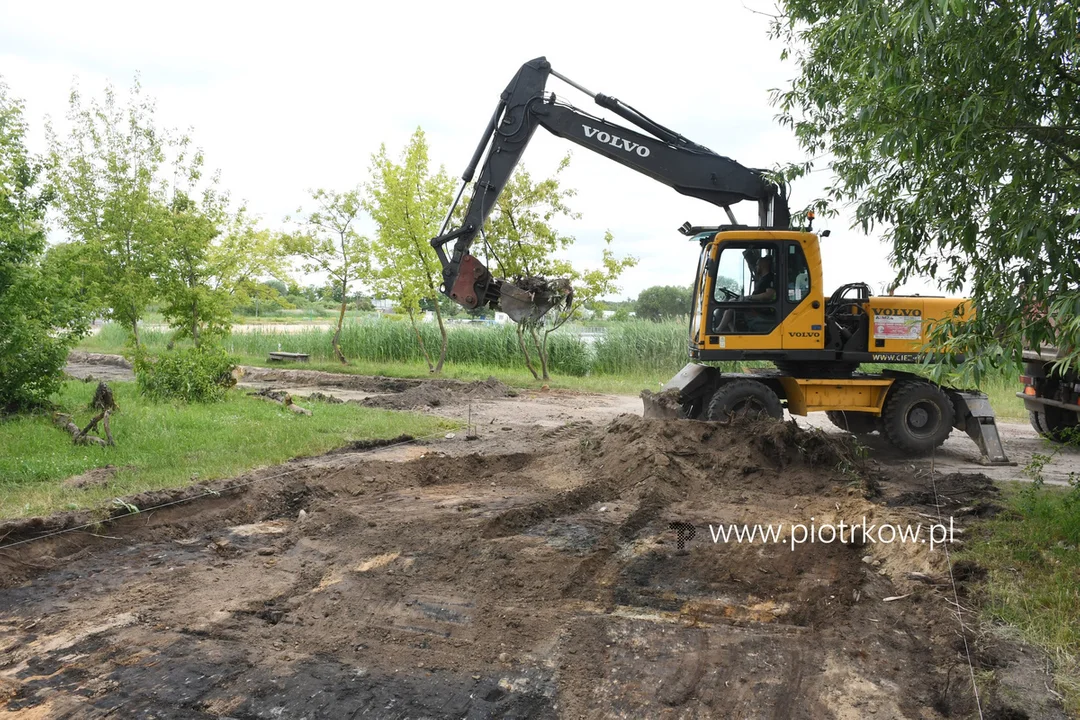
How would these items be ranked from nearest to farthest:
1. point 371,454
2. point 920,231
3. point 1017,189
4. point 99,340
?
point 1017,189 < point 920,231 < point 371,454 < point 99,340

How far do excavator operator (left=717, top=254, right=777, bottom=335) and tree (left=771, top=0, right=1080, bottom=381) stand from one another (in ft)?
13.5

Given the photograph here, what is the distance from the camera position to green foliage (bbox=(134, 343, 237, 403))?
509 inches

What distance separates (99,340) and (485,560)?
104ft

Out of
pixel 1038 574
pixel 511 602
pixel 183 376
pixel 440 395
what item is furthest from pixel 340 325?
pixel 1038 574

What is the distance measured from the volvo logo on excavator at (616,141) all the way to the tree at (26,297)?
6.87 metres

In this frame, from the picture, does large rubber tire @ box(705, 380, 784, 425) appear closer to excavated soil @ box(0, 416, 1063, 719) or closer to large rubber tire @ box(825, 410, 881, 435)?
excavated soil @ box(0, 416, 1063, 719)

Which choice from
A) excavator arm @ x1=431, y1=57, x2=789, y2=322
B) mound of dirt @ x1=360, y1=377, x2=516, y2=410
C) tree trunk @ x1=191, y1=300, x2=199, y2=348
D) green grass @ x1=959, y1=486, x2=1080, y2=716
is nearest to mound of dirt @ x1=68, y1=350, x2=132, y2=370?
tree trunk @ x1=191, y1=300, x2=199, y2=348

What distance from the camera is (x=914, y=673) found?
4070mm

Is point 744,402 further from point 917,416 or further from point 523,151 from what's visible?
point 523,151

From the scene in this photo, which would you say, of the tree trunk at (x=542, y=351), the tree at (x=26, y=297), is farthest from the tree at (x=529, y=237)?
the tree at (x=26, y=297)

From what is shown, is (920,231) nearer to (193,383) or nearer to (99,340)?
(193,383)

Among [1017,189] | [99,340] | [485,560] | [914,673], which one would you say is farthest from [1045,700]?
[99,340]

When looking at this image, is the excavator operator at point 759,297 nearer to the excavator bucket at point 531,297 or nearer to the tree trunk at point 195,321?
the excavator bucket at point 531,297

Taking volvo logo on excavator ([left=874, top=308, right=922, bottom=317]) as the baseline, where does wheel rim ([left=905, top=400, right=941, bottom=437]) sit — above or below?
below
